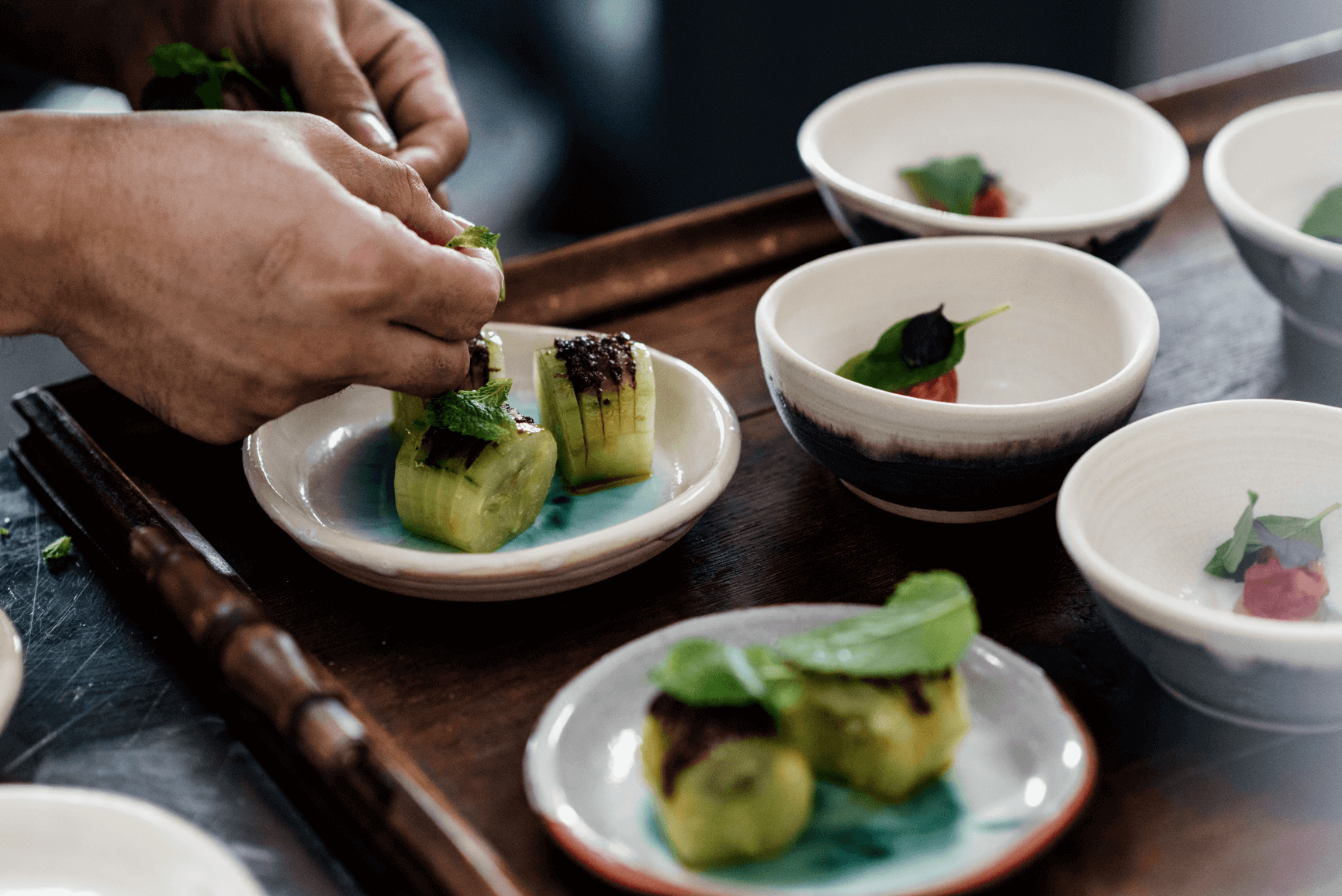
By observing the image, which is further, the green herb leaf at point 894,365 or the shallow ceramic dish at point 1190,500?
the green herb leaf at point 894,365

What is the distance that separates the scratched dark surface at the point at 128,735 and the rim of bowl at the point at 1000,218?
957 millimetres

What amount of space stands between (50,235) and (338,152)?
24 centimetres

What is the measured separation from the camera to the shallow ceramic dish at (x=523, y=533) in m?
0.93

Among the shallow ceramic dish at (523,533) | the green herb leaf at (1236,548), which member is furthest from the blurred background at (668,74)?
the green herb leaf at (1236,548)

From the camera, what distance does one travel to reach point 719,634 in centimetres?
84

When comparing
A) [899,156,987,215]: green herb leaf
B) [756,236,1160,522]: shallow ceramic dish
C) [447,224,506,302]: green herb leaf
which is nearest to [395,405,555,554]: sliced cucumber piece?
[447,224,506,302]: green herb leaf

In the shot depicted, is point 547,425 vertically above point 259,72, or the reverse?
point 259,72

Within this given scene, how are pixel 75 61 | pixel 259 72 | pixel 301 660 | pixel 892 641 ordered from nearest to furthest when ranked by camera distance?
1. pixel 892 641
2. pixel 301 660
3. pixel 259 72
4. pixel 75 61

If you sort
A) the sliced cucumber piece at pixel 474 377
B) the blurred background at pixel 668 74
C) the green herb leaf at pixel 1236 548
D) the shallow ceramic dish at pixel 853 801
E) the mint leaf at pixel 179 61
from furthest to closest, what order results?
1. the blurred background at pixel 668 74
2. the mint leaf at pixel 179 61
3. the sliced cucumber piece at pixel 474 377
4. the green herb leaf at pixel 1236 548
5. the shallow ceramic dish at pixel 853 801

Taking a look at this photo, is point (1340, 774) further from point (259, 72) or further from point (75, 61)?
point (75, 61)

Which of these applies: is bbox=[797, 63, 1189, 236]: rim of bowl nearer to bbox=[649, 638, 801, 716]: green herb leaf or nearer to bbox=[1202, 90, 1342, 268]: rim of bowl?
bbox=[1202, 90, 1342, 268]: rim of bowl

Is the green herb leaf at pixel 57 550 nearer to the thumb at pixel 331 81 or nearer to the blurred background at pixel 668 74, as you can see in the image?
the thumb at pixel 331 81

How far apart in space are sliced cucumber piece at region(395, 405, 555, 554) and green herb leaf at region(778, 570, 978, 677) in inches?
14.5

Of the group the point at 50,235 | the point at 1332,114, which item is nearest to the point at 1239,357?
the point at 1332,114
